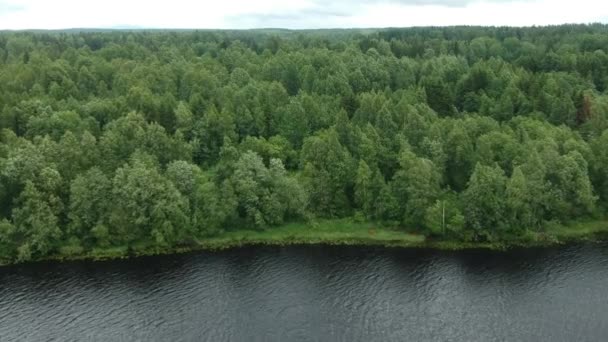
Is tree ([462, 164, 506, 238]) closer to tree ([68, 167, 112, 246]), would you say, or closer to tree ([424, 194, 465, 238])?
tree ([424, 194, 465, 238])

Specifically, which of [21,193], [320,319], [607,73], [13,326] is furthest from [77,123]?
[607,73]

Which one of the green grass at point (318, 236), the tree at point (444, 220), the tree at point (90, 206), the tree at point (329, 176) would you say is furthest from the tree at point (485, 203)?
the tree at point (90, 206)

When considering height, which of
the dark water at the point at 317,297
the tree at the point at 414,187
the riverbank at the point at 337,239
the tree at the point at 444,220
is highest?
the tree at the point at 414,187

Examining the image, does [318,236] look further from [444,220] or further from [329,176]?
[444,220]

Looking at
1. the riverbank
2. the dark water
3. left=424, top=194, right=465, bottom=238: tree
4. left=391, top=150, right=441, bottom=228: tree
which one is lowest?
the dark water

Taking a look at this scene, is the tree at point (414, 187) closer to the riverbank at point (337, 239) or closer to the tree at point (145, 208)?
the riverbank at point (337, 239)

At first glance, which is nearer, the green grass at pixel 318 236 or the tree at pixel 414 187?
the tree at pixel 414 187

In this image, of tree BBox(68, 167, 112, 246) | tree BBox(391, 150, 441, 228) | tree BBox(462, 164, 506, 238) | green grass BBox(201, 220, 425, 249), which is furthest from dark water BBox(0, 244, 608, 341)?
tree BBox(391, 150, 441, 228)
